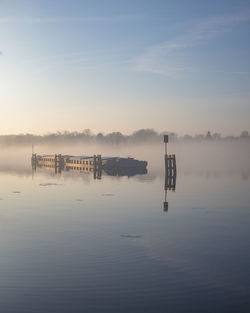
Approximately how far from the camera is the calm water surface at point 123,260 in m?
9.26

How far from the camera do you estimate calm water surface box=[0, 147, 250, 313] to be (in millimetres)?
9258

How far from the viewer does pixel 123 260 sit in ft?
41.4

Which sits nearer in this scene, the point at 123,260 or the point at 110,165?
the point at 123,260

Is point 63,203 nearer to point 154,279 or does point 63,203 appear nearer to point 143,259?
point 143,259

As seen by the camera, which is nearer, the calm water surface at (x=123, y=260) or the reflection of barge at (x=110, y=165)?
the calm water surface at (x=123, y=260)

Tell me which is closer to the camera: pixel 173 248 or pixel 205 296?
pixel 205 296

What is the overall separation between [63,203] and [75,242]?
12.3 metres

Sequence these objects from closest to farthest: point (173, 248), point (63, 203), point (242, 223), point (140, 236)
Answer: point (173, 248), point (140, 236), point (242, 223), point (63, 203)

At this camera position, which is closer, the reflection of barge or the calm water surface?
the calm water surface

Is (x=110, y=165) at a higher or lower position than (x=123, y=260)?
higher

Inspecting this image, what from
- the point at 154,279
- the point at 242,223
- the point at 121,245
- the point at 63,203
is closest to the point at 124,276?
the point at 154,279

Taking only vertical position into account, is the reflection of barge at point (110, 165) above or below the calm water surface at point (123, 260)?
above

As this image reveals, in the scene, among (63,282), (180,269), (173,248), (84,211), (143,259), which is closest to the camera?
(63,282)

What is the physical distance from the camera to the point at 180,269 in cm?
1169
